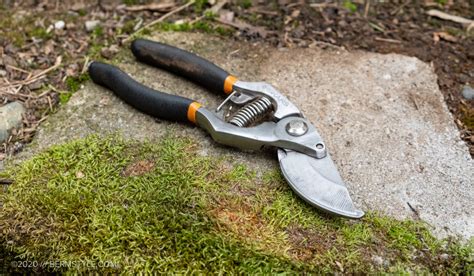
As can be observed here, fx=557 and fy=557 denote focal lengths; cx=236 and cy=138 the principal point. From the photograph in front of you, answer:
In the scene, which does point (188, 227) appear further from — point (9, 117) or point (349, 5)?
point (349, 5)

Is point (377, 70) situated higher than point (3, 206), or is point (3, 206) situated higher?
point (377, 70)

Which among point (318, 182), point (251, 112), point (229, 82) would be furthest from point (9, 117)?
point (318, 182)

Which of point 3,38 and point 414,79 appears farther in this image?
point 3,38

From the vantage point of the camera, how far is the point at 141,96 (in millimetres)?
2834

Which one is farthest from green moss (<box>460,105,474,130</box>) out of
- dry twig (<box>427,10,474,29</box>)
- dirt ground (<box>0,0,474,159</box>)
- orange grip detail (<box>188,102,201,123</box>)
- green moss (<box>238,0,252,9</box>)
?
green moss (<box>238,0,252,9</box>)

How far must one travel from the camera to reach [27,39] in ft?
11.4

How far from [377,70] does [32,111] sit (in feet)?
6.35

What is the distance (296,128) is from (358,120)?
19.1 inches

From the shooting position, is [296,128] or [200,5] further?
[200,5]

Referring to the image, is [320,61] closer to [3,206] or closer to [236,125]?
[236,125]

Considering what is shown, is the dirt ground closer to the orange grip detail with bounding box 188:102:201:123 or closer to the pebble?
the pebble

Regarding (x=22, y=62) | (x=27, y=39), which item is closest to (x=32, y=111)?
(x=22, y=62)

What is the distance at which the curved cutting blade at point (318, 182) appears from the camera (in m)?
2.32

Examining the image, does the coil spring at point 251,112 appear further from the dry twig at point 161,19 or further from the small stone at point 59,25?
the small stone at point 59,25
